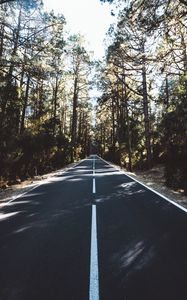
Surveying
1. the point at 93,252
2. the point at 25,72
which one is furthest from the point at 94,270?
the point at 25,72

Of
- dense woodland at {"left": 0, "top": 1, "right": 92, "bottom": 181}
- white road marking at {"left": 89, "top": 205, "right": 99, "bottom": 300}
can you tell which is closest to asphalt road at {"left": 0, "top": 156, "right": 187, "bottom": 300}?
white road marking at {"left": 89, "top": 205, "right": 99, "bottom": 300}

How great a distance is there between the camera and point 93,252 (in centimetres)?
652

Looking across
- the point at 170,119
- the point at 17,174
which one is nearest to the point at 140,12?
the point at 170,119

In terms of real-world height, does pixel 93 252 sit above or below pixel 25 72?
below

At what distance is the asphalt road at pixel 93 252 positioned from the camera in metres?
4.73

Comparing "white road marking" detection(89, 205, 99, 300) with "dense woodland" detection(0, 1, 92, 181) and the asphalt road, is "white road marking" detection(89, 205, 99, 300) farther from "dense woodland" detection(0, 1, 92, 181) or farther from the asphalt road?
"dense woodland" detection(0, 1, 92, 181)

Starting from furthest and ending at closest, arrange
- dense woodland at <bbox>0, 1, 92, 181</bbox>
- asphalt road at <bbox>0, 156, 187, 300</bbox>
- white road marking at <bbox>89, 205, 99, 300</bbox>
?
1. dense woodland at <bbox>0, 1, 92, 181</bbox>
2. asphalt road at <bbox>0, 156, 187, 300</bbox>
3. white road marking at <bbox>89, 205, 99, 300</bbox>

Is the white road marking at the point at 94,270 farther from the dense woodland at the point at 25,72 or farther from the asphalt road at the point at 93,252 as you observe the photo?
the dense woodland at the point at 25,72

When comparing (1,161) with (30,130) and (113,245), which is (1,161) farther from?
(113,245)

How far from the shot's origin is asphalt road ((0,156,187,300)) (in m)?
4.73

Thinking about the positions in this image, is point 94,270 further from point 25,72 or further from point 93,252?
point 25,72

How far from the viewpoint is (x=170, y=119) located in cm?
1927

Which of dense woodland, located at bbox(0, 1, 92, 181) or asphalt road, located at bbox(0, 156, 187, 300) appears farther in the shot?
dense woodland, located at bbox(0, 1, 92, 181)

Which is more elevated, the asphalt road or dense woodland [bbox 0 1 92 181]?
dense woodland [bbox 0 1 92 181]
